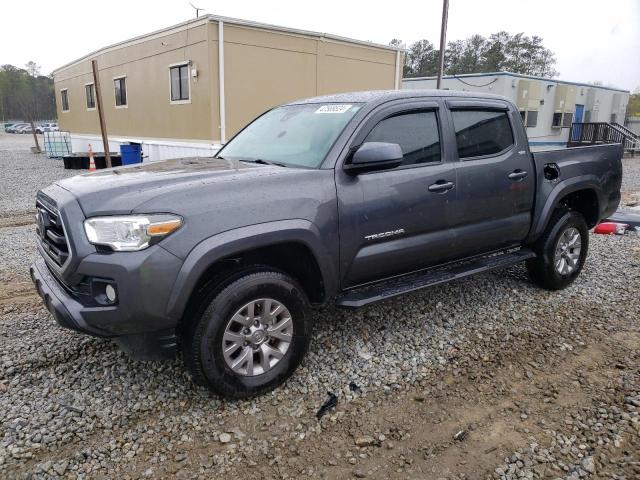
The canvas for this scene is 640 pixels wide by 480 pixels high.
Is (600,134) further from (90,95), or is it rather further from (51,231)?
(51,231)

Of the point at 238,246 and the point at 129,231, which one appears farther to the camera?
the point at 238,246

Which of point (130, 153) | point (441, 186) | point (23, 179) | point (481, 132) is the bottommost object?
point (23, 179)

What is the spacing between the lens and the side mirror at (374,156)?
10.6ft

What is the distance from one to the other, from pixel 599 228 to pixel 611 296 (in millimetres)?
3142

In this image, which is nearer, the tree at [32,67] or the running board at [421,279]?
the running board at [421,279]

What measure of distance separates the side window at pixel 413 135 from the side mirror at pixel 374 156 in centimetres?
32

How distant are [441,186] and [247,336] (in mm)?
1875

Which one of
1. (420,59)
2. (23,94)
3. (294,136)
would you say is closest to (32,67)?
(23,94)

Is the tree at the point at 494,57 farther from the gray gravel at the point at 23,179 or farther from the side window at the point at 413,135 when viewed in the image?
the side window at the point at 413,135

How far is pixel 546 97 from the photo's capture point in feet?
79.8

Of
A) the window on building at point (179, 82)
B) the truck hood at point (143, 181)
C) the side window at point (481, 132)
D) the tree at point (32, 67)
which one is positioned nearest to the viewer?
the truck hood at point (143, 181)

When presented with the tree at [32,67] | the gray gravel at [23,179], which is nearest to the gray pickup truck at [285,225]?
the gray gravel at [23,179]

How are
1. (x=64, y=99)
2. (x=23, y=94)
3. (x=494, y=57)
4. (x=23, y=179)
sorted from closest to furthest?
(x=23, y=179) < (x=64, y=99) < (x=494, y=57) < (x=23, y=94)

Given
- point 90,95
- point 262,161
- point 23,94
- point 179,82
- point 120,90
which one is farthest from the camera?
point 23,94
